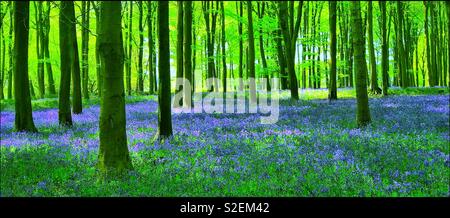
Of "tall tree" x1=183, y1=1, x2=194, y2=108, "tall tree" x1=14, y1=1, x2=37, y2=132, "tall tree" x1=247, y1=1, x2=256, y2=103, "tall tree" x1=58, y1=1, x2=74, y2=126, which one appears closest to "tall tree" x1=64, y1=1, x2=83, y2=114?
"tall tree" x1=58, y1=1, x2=74, y2=126

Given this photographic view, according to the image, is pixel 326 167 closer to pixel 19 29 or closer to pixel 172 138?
pixel 172 138

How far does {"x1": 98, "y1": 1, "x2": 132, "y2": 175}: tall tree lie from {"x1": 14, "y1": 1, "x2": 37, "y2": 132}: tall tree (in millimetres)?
7789

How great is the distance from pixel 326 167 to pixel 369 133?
397 centimetres

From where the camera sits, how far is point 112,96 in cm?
791

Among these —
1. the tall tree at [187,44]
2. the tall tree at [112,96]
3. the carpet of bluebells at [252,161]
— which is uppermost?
the tall tree at [187,44]

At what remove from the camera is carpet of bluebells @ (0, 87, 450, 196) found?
6.94 meters

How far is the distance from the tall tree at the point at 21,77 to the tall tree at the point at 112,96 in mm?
7789

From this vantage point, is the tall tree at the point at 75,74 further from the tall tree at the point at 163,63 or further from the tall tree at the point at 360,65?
the tall tree at the point at 360,65

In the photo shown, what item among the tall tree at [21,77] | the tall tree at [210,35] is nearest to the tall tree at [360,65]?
the tall tree at [21,77]

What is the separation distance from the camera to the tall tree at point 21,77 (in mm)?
14523
